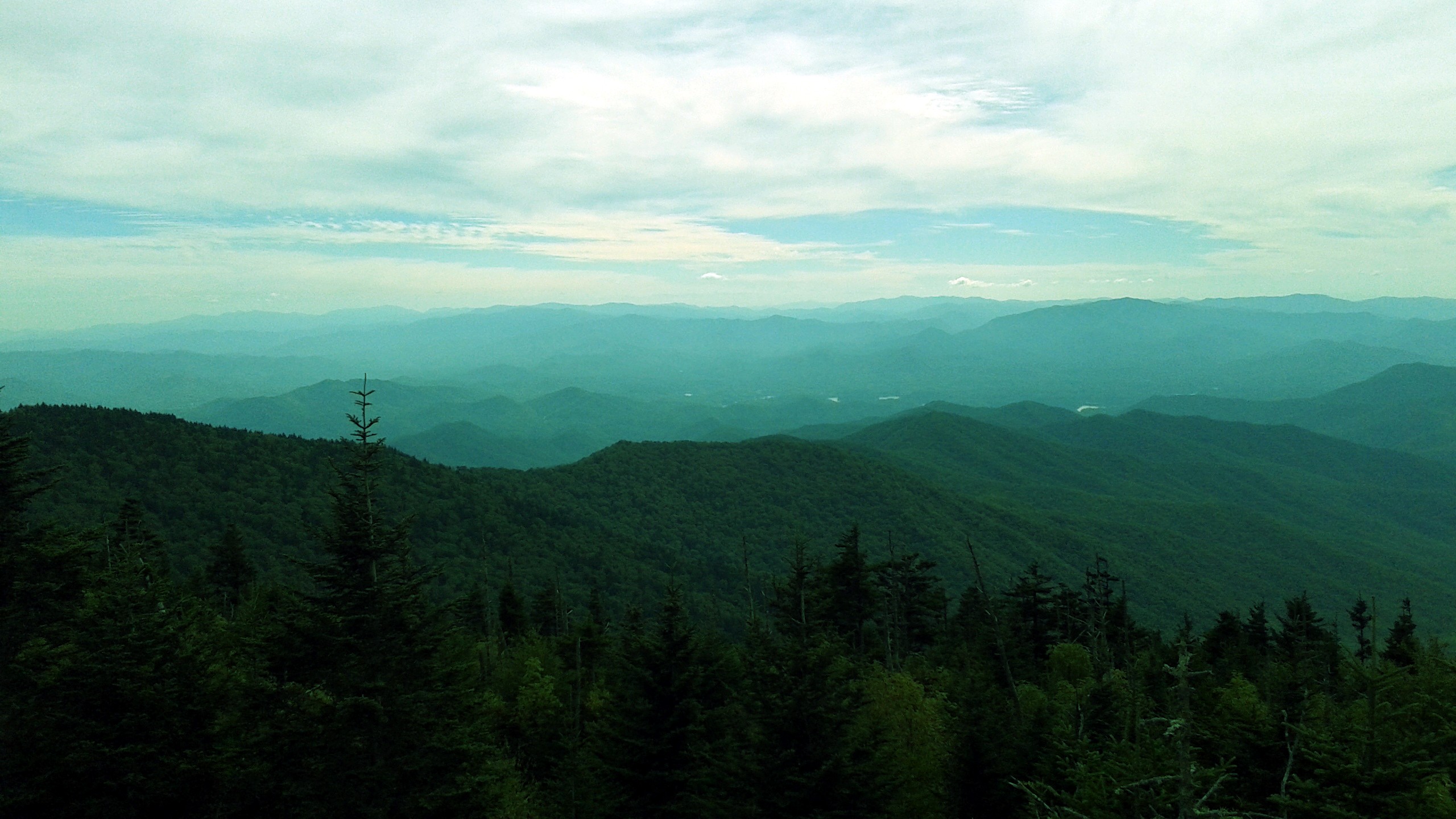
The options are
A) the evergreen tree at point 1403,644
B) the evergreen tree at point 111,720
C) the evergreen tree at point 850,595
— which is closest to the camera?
the evergreen tree at point 111,720

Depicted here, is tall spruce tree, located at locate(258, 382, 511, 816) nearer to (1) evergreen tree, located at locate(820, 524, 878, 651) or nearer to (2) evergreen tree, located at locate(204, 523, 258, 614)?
(1) evergreen tree, located at locate(820, 524, 878, 651)

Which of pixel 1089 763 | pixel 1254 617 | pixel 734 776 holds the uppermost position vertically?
pixel 1089 763

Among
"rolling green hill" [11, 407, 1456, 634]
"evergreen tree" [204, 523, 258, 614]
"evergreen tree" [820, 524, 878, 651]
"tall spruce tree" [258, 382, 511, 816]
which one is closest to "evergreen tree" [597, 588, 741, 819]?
"tall spruce tree" [258, 382, 511, 816]

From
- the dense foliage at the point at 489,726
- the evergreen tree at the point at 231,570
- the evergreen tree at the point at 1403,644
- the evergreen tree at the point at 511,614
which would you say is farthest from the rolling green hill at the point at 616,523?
the evergreen tree at the point at 1403,644

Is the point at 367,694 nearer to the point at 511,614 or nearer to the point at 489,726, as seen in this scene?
the point at 489,726

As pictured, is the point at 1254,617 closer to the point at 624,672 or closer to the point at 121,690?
the point at 624,672

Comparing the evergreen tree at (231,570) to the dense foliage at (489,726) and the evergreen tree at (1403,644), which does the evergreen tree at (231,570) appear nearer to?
the dense foliage at (489,726)

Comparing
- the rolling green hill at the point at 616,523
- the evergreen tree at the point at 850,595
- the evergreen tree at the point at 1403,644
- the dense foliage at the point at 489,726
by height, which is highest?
the dense foliage at the point at 489,726

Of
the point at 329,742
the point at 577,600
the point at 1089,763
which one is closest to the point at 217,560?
the point at 577,600
